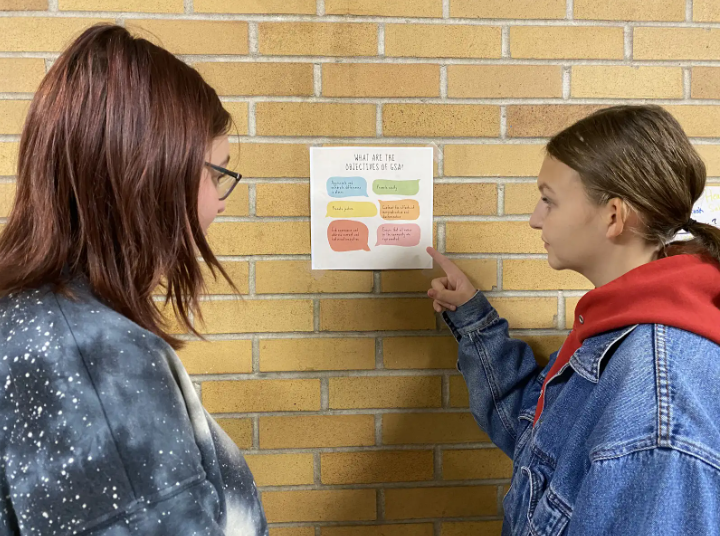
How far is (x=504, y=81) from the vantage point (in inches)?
65.5

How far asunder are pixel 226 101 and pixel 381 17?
0.53m

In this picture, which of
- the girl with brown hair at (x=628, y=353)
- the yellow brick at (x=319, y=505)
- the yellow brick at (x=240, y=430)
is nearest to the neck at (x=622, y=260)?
the girl with brown hair at (x=628, y=353)

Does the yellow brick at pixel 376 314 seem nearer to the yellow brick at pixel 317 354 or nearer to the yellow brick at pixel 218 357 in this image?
the yellow brick at pixel 317 354

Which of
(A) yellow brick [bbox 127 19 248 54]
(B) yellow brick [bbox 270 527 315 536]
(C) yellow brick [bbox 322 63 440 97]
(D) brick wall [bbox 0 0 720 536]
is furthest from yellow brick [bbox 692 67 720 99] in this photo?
(B) yellow brick [bbox 270 527 315 536]

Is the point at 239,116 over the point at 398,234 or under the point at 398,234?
over

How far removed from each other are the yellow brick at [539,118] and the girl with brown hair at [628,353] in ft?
1.18

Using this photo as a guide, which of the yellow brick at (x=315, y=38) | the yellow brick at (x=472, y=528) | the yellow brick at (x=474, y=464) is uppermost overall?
Answer: the yellow brick at (x=315, y=38)

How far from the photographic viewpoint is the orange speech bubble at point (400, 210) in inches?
66.0

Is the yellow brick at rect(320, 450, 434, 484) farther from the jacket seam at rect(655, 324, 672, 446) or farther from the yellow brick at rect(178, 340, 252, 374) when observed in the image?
the jacket seam at rect(655, 324, 672, 446)

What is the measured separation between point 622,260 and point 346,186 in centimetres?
A: 81

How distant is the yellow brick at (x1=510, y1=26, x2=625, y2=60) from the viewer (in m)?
1.65

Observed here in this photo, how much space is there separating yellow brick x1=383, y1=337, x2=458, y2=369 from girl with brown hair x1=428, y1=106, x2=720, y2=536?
34 centimetres

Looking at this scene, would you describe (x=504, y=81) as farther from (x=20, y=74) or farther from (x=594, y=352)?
(x=20, y=74)

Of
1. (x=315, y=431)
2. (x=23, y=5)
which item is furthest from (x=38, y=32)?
(x=315, y=431)
